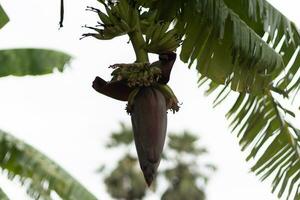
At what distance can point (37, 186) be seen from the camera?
412 cm

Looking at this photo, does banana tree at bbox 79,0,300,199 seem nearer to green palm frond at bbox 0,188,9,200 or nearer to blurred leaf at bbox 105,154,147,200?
green palm frond at bbox 0,188,9,200

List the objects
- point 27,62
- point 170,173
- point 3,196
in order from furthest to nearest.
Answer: point 170,173, point 27,62, point 3,196

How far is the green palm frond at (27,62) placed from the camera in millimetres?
4688

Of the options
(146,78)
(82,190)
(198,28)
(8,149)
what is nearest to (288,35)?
(198,28)

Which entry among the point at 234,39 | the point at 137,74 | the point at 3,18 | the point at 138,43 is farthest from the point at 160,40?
the point at 3,18

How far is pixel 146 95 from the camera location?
1.88 meters

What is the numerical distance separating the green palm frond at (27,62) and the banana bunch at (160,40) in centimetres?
273

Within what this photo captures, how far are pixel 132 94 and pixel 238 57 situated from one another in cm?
56

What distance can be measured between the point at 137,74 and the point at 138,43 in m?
0.20

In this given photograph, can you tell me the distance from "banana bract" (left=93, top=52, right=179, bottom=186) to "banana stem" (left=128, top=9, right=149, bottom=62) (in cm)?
9

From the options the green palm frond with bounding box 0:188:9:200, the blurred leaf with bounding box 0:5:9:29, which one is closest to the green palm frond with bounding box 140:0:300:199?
the blurred leaf with bounding box 0:5:9:29

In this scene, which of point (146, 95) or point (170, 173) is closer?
point (146, 95)

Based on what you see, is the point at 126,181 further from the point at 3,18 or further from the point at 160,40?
the point at 160,40

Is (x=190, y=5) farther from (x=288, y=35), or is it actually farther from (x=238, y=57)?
(x=288, y=35)
